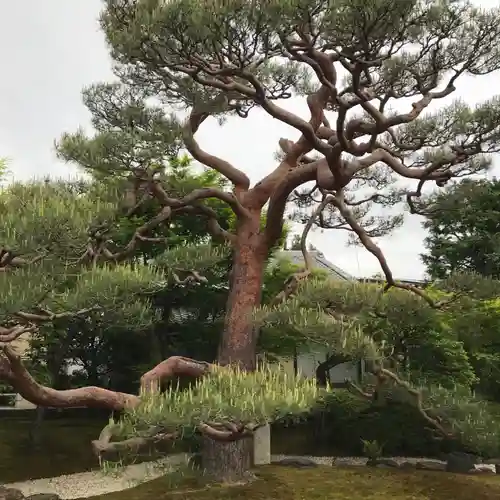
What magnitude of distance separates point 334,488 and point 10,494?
2347 millimetres

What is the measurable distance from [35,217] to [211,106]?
90.9 inches

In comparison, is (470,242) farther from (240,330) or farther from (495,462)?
(240,330)

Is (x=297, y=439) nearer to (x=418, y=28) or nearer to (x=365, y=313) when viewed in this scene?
(x=365, y=313)

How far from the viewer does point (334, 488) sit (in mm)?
3959

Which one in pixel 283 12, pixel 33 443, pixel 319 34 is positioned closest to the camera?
pixel 283 12

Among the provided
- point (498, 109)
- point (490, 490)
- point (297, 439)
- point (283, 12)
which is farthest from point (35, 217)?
point (297, 439)

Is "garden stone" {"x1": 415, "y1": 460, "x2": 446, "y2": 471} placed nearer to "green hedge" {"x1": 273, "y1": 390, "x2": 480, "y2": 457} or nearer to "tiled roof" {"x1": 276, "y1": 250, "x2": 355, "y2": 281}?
"green hedge" {"x1": 273, "y1": 390, "x2": 480, "y2": 457}

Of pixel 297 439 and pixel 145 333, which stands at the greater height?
pixel 145 333

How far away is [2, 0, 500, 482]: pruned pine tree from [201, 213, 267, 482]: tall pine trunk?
11 millimetres

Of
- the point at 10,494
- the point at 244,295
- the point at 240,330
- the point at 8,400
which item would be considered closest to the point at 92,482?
the point at 10,494

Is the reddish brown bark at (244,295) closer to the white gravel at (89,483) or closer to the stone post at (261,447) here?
the white gravel at (89,483)

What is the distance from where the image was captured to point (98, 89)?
461cm

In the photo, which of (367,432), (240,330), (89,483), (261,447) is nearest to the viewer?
(240,330)

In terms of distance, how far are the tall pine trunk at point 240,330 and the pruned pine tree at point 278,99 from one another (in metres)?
0.01
